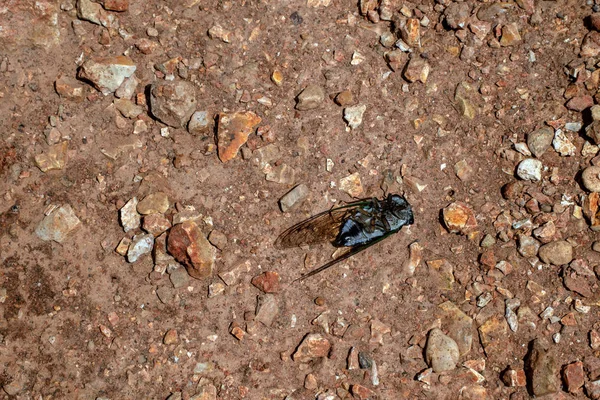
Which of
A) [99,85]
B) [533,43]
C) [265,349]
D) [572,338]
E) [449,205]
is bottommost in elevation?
[265,349]

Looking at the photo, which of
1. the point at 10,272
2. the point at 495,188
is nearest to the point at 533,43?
the point at 495,188

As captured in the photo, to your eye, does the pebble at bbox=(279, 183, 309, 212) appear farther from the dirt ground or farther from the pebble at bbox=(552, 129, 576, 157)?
the pebble at bbox=(552, 129, 576, 157)

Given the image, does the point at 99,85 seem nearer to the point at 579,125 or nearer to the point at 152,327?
the point at 152,327

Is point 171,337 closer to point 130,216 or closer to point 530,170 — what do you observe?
point 130,216

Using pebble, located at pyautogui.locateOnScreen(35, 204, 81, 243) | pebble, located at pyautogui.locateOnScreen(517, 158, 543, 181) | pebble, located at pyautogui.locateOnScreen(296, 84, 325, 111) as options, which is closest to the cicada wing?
pebble, located at pyautogui.locateOnScreen(296, 84, 325, 111)

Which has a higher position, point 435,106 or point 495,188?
point 435,106

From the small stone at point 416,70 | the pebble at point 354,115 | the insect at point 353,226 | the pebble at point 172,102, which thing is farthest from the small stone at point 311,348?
the small stone at point 416,70

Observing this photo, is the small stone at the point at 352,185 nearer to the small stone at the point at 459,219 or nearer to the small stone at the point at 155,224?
the small stone at the point at 459,219
